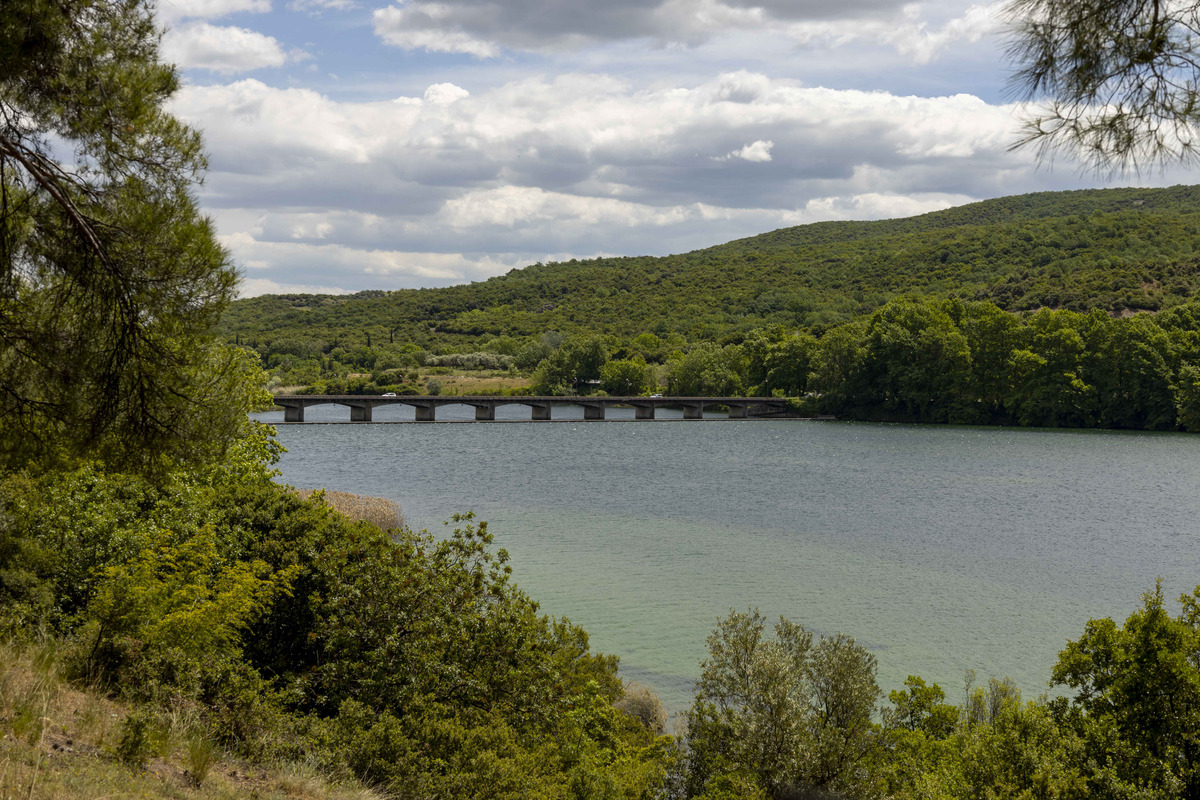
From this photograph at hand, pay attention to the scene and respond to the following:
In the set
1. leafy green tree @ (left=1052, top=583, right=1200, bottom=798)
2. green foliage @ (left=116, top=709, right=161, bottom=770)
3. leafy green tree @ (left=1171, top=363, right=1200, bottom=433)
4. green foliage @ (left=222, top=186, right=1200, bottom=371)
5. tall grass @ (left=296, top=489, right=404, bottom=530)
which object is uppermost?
green foliage @ (left=222, top=186, right=1200, bottom=371)

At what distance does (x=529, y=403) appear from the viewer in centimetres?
10400

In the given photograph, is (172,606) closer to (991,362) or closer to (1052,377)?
(1052,377)

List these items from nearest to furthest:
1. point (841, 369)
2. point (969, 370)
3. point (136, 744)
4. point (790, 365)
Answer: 1. point (136, 744)
2. point (969, 370)
3. point (841, 369)
4. point (790, 365)

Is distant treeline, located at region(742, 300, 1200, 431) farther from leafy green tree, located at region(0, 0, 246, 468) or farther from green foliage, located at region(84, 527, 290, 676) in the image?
leafy green tree, located at region(0, 0, 246, 468)

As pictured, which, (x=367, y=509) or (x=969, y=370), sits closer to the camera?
(x=367, y=509)

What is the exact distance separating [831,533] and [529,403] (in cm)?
7266

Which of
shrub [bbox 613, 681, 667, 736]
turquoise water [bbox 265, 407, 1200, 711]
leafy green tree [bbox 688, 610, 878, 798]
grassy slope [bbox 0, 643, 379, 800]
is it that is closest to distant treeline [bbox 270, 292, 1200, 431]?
turquoise water [bbox 265, 407, 1200, 711]

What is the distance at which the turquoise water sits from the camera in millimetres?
20891

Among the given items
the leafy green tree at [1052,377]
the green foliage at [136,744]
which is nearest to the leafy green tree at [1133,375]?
the leafy green tree at [1052,377]

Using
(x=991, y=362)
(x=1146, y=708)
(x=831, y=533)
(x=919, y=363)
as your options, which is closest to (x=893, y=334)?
(x=919, y=363)

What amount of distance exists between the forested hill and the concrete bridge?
116 feet

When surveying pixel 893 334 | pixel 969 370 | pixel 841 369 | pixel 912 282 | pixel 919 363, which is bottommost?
pixel 969 370

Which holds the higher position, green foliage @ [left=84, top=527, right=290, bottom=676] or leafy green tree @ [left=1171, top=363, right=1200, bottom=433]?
leafy green tree @ [left=1171, top=363, right=1200, bottom=433]

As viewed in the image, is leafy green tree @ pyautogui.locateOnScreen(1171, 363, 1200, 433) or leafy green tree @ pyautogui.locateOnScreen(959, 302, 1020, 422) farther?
leafy green tree @ pyautogui.locateOnScreen(959, 302, 1020, 422)
